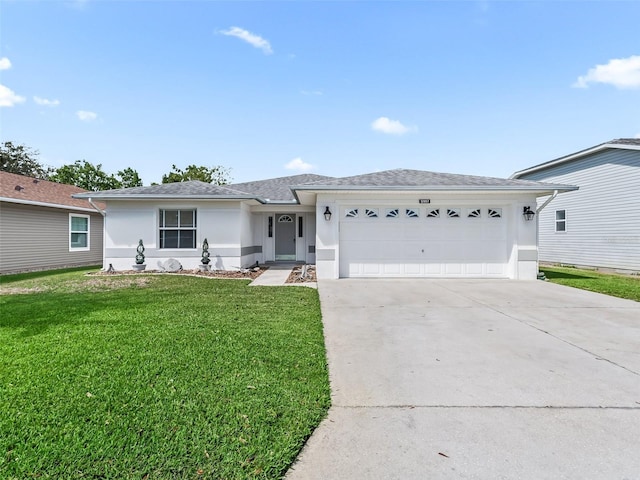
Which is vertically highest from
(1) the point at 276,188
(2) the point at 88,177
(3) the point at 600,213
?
(2) the point at 88,177

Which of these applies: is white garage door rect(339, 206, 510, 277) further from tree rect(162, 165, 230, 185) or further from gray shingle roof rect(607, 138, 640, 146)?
tree rect(162, 165, 230, 185)

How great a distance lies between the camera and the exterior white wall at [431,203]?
33.4ft

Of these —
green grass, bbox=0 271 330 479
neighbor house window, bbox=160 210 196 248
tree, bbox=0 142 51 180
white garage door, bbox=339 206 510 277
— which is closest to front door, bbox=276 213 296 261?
neighbor house window, bbox=160 210 196 248

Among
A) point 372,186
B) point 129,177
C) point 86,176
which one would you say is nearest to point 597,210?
point 372,186

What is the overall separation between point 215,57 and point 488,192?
35.0ft

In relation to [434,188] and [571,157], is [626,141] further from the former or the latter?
[434,188]

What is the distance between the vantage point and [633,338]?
4.57 m

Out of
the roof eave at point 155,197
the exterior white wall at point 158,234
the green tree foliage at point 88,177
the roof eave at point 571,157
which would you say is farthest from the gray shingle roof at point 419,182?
the green tree foliage at point 88,177

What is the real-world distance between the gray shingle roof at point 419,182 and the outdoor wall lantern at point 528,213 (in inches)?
30.9

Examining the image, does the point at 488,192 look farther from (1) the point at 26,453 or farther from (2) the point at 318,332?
(1) the point at 26,453

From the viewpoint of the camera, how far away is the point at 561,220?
51.9 feet

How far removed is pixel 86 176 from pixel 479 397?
3973 centimetres

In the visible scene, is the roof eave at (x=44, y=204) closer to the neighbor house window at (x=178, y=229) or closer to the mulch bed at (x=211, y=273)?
the mulch bed at (x=211, y=273)

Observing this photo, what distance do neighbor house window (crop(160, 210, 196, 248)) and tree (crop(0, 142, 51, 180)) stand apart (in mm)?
32546
